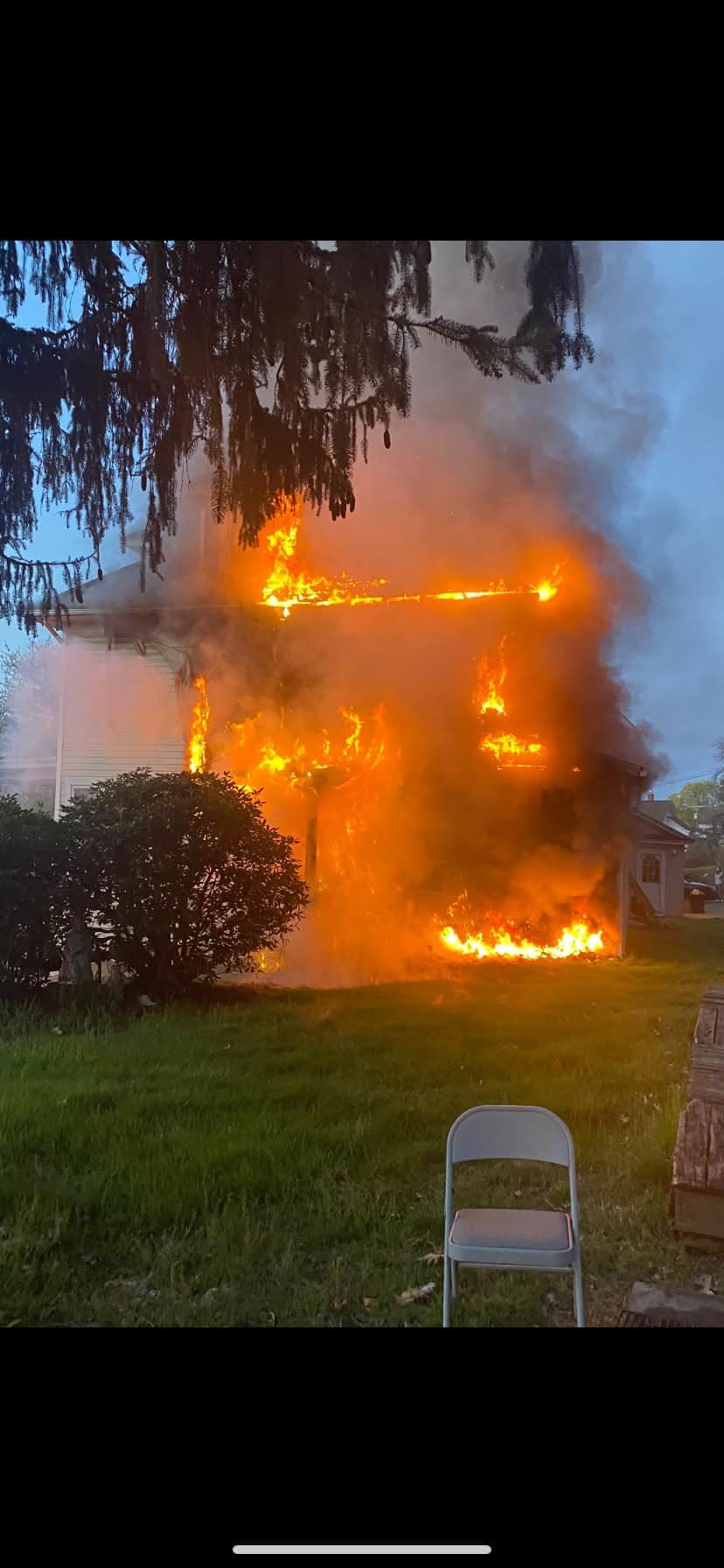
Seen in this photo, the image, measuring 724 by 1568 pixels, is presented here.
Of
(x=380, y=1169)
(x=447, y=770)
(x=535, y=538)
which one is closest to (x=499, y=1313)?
(x=380, y=1169)

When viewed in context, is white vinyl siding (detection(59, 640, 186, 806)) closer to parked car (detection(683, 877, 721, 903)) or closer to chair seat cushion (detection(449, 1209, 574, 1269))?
chair seat cushion (detection(449, 1209, 574, 1269))

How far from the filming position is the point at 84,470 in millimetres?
3367

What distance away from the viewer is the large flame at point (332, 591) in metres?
3.94

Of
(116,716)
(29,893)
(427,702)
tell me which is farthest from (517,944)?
(29,893)

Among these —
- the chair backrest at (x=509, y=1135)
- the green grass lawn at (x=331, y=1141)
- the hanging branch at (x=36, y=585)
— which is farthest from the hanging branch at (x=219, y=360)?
the chair backrest at (x=509, y=1135)

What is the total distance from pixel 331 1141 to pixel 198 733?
73.1 inches

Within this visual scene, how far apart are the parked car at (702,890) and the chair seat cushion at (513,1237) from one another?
217 centimetres

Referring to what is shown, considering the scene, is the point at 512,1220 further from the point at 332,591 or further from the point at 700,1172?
the point at 332,591

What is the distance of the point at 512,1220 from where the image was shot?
2.45 m

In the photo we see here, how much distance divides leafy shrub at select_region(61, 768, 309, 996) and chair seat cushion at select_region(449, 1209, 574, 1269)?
1726mm

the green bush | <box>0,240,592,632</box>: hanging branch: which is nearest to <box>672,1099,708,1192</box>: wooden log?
<box>0,240,592,632</box>: hanging branch

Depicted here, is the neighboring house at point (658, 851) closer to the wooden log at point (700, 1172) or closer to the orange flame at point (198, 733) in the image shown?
the wooden log at point (700, 1172)
